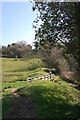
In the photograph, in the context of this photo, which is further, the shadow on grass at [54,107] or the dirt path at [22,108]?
the shadow on grass at [54,107]

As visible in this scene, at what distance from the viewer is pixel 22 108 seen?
5930 millimetres

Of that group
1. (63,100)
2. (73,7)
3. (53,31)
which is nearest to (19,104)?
(63,100)

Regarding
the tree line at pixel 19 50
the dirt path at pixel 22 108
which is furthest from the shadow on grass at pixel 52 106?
the tree line at pixel 19 50

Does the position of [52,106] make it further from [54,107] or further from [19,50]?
[19,50]

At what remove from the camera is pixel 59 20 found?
5992mm

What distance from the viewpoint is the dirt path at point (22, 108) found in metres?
5.47

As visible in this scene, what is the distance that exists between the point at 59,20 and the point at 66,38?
Answer: 0.62 meters

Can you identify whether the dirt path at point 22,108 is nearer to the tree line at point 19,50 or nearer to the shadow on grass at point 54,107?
the shadow on grass at point 54,107

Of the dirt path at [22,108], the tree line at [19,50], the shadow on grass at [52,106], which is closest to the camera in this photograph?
the dirt path at [22,108]

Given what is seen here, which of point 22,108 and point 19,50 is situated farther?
point 19,50

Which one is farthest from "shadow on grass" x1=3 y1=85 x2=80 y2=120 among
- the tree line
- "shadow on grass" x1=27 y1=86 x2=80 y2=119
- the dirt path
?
the tree line

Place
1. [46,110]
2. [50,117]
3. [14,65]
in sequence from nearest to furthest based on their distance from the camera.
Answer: [50,117] < [46,110] < [14,65]

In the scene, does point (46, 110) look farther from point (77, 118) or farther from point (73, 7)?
point (73, 7)

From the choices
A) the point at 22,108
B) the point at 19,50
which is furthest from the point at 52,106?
the point at 19,50
